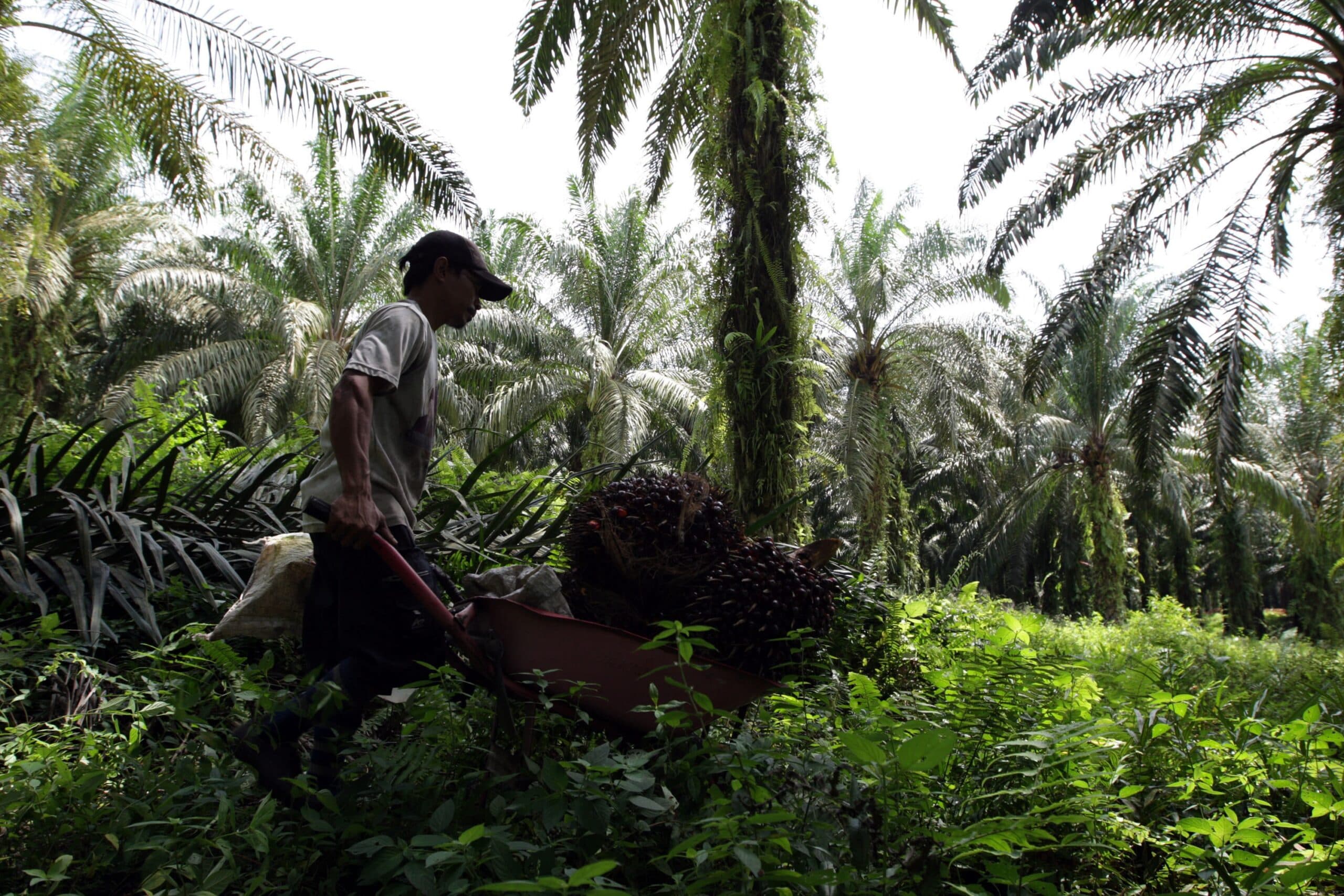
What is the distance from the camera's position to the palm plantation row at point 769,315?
17.0 ft

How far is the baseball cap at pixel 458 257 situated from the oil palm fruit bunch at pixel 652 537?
31.3 inches

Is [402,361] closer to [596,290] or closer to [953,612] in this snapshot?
[953,612]

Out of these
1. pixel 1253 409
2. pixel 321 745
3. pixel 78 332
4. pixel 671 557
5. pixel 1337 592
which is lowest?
pixel 1337 592

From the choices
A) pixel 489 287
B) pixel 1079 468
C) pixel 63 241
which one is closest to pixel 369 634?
pixel 489 287

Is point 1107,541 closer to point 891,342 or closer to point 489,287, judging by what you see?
point 891,342

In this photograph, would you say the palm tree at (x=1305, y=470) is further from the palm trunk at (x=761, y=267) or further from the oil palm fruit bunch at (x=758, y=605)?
the oil palm fruit bunch at (x=758, y=605)

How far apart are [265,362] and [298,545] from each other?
57.5ft

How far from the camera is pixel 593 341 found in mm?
18266

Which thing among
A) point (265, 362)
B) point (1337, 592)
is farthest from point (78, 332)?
point (1337, 592)

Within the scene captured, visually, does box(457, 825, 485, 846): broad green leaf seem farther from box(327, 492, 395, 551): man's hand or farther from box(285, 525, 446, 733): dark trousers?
box(327, 492, 395, 551): man's hand

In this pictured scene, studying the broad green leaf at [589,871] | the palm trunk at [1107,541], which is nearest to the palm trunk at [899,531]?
the palm trunk at [1107,541]

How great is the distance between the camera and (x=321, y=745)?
7.32 ft

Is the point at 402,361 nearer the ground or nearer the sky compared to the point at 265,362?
nearer the ground

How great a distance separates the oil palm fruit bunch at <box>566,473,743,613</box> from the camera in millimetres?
2162
